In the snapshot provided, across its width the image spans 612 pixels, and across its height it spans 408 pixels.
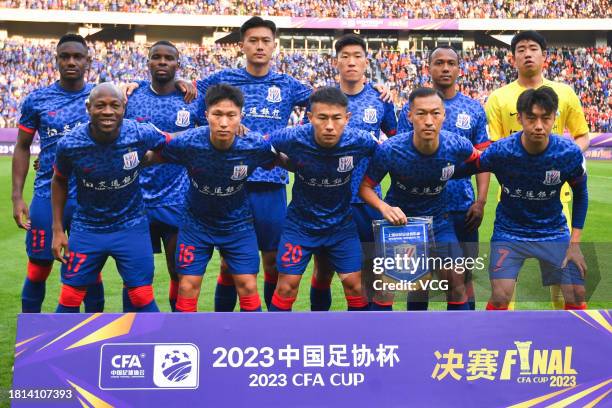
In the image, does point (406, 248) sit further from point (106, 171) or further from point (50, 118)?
point (50, 118)

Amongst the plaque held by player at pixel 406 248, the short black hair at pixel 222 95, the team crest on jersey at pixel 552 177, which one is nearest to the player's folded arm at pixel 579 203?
the team crest on jersey at pixel 552 177

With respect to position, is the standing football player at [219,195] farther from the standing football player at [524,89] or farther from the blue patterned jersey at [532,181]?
the standing football player at [524,89]

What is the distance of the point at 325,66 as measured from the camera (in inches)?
1515

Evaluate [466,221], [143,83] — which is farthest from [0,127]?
[466,221]

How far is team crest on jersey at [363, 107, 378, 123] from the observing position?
5.16 meters

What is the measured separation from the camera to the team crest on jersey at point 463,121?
5.09 m

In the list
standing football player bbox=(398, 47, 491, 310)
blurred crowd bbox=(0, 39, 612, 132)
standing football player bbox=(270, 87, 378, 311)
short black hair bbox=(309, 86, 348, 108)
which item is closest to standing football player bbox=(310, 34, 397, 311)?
standing football player bbox=(398, 47, 491, 310)

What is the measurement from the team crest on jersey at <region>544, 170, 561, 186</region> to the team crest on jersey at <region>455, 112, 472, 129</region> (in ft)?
2.95

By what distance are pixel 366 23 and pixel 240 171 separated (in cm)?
3768

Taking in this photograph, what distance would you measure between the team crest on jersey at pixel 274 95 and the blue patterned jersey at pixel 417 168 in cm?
107

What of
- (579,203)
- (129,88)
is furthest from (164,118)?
(579,203)

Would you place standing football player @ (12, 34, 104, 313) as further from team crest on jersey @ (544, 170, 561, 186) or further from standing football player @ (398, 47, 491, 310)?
team crest on jersey @ (544, 170, 561, 186)

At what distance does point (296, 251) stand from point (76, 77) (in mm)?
2144

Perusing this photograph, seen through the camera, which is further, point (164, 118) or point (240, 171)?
point (164, 118)
